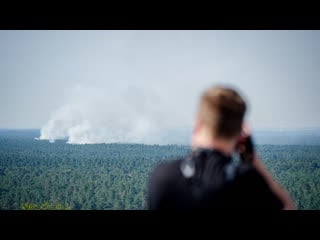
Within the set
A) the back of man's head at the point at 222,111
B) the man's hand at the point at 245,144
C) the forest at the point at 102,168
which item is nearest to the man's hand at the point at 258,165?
the man's hand at the point at 245,144

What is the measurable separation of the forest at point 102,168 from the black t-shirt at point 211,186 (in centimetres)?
1314

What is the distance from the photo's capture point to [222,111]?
1.03 m

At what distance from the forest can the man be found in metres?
13.1

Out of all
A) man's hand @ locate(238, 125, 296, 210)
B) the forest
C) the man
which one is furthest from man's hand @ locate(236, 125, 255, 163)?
the forest

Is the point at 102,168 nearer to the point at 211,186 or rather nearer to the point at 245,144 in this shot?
the point at 245,144

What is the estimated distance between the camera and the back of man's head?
1.03 m

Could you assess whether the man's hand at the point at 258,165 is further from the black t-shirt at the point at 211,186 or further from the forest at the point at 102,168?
the forest at the point at 102,168

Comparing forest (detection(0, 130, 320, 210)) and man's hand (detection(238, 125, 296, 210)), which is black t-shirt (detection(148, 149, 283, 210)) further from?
forest (detection(0, 130, 320, 210))

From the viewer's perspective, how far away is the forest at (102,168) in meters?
14.9

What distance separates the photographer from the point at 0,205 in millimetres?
16516

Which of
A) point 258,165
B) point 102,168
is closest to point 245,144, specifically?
point 258,165

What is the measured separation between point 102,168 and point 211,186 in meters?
17.0
